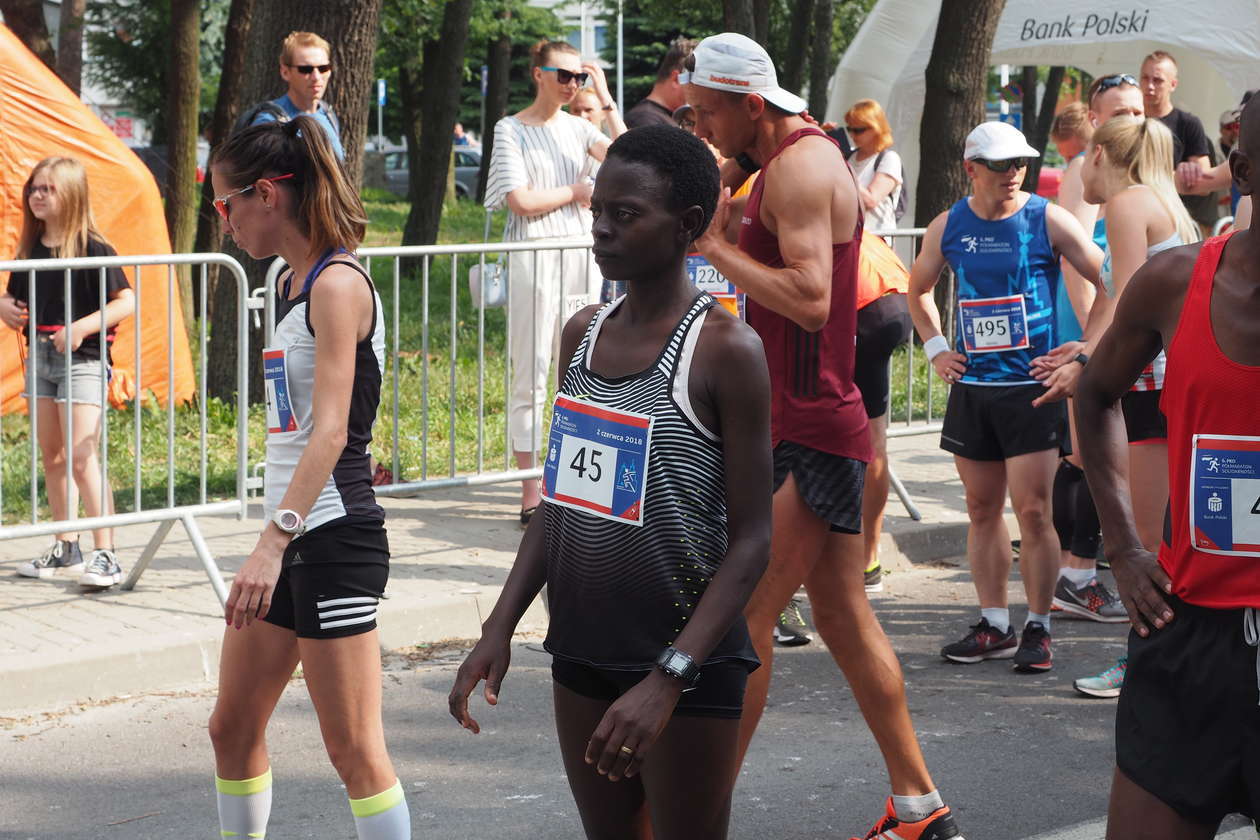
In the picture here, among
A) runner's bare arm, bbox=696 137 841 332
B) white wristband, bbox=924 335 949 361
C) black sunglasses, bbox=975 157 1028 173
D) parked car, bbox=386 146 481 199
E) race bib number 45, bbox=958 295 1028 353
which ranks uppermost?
black sunglasses, bbox=975 157 1028 173

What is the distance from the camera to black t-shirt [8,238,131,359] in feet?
21.9

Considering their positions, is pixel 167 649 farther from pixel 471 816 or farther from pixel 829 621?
pixel 829 621

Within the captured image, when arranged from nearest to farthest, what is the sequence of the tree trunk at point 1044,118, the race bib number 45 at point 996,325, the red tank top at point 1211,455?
the red tank top at point 1211,455 → the race bib number 45 at point 996,325 → the tree trunk at point 1044,118

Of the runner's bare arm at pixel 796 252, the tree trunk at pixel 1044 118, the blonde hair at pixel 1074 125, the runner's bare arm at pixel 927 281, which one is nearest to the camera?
the runner's bare arm at pixel 796 252

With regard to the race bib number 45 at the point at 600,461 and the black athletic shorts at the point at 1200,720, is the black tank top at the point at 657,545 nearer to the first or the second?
the race bib number 45 at the point at 600,461

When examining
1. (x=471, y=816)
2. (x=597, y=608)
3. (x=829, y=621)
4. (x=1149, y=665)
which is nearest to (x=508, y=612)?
(x=597, y=608)

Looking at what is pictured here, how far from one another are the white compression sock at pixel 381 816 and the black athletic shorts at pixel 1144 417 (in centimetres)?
302

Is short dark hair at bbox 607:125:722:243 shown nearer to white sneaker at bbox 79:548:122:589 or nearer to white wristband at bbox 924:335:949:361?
white wristband at bbox 924:335:949:361

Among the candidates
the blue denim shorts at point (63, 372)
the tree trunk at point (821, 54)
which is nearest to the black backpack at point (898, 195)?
the blue denim shorts at point (63, 372)

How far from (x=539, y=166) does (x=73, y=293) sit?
253cm

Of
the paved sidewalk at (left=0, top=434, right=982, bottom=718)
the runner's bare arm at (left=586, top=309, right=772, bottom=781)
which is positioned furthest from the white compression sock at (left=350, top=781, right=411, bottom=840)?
the paved sidewalk at (left=0, top=434, right=982, bottom=718)

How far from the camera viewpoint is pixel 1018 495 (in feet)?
20.1

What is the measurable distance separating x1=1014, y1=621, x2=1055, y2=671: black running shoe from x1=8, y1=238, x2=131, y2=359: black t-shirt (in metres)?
3.79

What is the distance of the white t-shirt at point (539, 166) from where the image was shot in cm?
829
